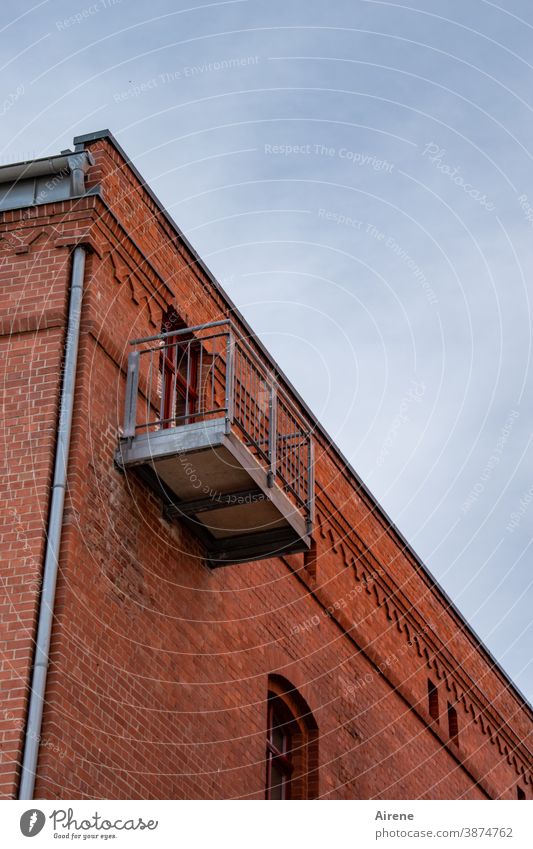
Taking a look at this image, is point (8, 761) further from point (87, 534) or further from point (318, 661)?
point (318, 661)

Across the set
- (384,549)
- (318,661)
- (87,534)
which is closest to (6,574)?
(87,534)

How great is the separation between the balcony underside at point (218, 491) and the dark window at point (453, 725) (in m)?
8.40

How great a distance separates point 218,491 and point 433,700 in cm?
914

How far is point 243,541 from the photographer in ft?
50.7

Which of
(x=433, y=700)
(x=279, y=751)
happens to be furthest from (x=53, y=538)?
(x=433, y=700)

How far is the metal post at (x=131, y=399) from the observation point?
46.7ft

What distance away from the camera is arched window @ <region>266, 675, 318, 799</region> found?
1705 centimetres

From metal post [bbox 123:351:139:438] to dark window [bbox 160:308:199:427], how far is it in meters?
0.71

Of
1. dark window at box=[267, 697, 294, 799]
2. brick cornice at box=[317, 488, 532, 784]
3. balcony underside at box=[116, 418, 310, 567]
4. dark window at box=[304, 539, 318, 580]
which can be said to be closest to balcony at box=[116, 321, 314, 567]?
balcony underside at box=[116, 418, 310, 567]

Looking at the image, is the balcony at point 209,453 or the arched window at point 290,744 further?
the arched window at point 290,744

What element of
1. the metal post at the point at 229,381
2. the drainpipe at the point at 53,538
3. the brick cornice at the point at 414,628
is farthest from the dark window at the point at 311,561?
the drainpipe at the point at 53,538

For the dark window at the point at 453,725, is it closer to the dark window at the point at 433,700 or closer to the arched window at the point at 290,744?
the dark window at the point at 433,700

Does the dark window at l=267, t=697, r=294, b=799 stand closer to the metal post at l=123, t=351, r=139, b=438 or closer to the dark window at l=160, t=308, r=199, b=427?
the dark window at l=160, t=308, r=199, b=427

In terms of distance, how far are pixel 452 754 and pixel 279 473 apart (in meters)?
9.27
